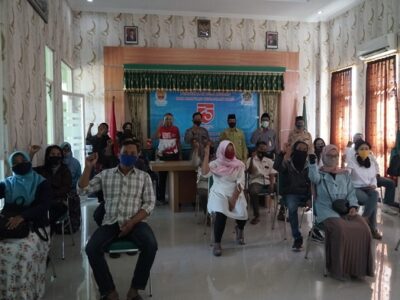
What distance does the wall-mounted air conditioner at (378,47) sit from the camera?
5980 mm

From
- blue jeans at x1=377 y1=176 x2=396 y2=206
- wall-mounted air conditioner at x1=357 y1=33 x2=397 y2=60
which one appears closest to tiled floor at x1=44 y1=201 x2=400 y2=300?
blue jeans at x1=377 y1=176 x2=396 y2=206

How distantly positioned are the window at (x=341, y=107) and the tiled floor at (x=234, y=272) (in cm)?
330

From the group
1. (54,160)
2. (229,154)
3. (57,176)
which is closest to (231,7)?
(229,154)

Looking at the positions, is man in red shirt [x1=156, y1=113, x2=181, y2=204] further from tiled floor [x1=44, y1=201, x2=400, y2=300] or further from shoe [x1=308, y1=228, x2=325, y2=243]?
shoe [x1=308, y1=228, x2=325, y2=243]

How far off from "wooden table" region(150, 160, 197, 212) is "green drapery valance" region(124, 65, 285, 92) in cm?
224

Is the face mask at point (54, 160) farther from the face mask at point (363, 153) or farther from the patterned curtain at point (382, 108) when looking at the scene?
the patterned curtain at point (382, 108)

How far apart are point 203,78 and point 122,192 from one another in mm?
5022

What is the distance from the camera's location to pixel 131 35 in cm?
760

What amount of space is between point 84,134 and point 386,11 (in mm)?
5802

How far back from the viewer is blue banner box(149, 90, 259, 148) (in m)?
7.58

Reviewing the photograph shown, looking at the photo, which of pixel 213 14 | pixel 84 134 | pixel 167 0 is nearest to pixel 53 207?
pixel 84 134

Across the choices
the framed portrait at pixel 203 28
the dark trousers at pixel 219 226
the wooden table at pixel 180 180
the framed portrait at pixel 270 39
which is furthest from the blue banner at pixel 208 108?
the dark trousers at pixel 219 226

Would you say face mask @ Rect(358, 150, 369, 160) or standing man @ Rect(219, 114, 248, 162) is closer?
face mask @ Rect(358, 150, 369, 160)

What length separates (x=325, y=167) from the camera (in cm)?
370
